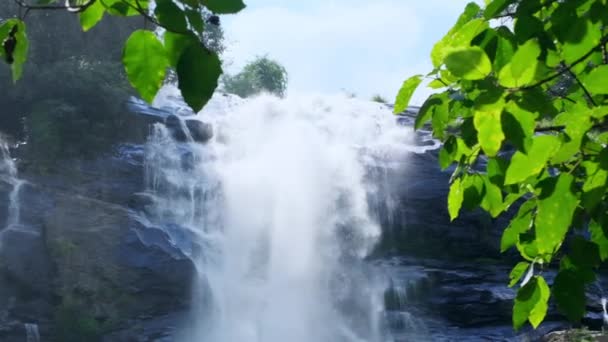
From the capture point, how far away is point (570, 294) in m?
1.52

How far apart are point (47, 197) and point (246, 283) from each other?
191 inches

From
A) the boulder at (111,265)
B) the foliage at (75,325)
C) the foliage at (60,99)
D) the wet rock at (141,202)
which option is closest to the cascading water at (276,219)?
the wet rock at (141,202)

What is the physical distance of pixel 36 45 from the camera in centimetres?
2355

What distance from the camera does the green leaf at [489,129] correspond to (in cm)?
125

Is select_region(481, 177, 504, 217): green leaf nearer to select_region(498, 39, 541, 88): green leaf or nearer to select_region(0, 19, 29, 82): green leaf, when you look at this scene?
select_region(498, 39, 541, 88): green leaf

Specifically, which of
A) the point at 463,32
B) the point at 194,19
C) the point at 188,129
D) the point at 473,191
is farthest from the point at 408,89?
the point at 188,129

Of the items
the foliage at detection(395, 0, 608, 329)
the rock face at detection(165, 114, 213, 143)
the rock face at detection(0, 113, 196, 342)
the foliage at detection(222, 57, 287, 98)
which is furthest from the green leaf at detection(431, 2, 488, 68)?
the foliage at detection(222, 57, 287, 98)

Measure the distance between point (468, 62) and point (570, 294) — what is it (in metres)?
0.62

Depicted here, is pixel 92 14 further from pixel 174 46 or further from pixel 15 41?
pixel 174 46

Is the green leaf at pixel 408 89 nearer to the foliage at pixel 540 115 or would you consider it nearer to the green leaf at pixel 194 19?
the foliage at pixel 540 115

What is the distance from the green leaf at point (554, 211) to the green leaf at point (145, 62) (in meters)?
0.69

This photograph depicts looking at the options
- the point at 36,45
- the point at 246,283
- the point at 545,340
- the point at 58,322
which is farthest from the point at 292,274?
the point at 36,45

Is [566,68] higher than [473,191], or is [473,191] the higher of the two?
[566,68]

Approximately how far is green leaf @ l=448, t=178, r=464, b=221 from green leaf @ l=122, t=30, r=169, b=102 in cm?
105
